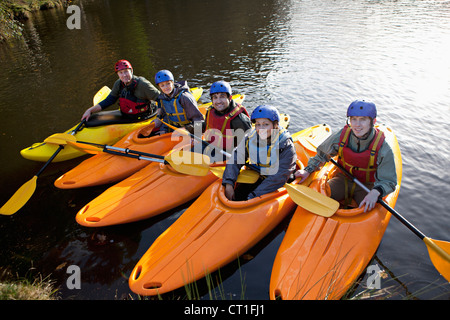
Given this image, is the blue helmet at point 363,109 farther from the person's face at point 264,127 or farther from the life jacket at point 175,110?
the life jacket at point 175,110

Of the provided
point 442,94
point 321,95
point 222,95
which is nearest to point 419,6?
point 442,94

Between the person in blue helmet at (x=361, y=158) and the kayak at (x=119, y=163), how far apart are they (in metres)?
2.39

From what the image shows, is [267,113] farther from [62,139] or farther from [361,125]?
[62,139]

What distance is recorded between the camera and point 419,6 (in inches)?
666

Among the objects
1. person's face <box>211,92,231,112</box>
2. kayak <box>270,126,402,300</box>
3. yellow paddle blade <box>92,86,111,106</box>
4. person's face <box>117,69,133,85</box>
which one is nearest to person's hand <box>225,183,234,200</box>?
kayak <box>270,126,402,300</box>

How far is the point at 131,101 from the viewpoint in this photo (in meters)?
5.57

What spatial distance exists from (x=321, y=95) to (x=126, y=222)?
6.46 meters

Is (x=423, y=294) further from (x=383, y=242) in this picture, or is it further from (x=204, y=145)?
(x=204, y=145)

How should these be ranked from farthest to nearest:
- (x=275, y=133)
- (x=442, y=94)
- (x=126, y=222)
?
1. (x=442, y=94)
2. (x=126, y=222)
3. (x=275, y=133)

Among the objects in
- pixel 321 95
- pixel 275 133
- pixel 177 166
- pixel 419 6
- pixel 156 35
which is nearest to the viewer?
pixel 275 133

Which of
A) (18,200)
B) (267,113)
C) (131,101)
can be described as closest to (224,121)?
(267,113)

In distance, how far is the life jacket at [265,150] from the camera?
3.60 meters

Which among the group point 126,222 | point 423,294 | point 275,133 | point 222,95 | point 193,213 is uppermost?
point 222,95

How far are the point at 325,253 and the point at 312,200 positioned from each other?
64 centimetres
